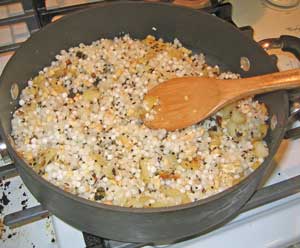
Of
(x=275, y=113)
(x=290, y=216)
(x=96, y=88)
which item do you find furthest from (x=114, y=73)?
(x=290, y=216)

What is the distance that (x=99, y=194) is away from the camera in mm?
855

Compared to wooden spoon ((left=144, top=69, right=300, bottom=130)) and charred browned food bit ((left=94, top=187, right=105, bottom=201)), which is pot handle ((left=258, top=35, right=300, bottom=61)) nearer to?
wooden spoon ((left=144, top=69, right=300, bottom=130))

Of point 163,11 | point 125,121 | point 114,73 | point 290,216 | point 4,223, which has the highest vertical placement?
point 163,11

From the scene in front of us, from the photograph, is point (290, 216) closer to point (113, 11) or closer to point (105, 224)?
point (105, 224)

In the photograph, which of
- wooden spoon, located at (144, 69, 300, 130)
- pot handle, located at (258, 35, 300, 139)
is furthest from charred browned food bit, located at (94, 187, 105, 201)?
pot handle, located at (258, 35, 300, 139)

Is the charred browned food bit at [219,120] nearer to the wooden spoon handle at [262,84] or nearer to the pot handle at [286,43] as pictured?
the wooden spoon handle at [262,84]

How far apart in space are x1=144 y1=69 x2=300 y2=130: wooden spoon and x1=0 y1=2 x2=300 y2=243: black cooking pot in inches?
2.8

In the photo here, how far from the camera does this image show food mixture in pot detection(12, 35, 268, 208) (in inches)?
34.3

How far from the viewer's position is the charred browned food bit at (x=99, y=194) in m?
0.85

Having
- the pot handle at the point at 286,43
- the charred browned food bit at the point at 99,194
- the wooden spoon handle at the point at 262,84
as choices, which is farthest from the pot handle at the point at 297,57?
the charred browned food bit at the point at 99,194

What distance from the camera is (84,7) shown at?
109cm

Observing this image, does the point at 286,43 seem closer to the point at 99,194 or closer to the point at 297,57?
the point at 297,57

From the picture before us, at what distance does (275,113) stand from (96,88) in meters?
0.39

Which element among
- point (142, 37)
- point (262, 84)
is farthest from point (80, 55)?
point (262, 84)
